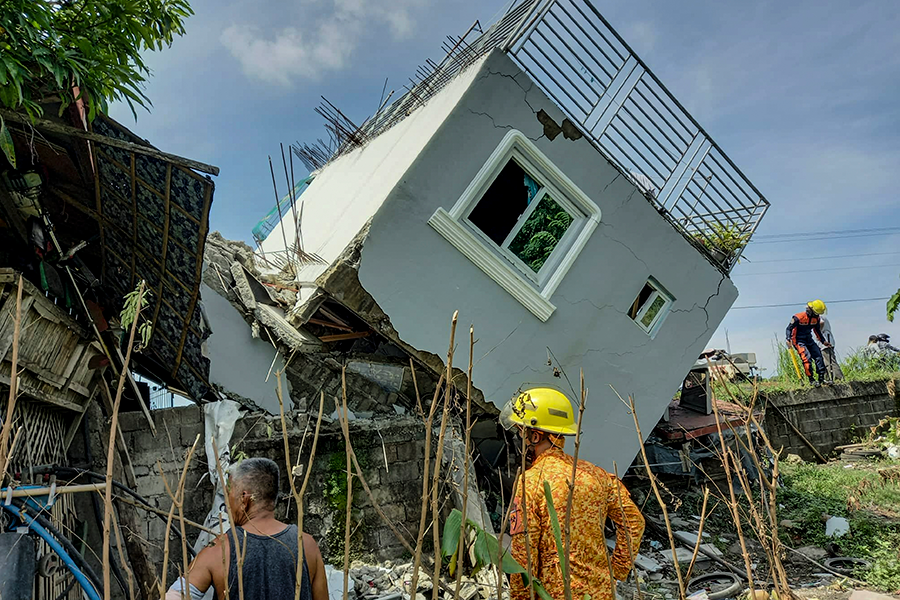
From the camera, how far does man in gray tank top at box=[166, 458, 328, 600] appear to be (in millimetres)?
2371

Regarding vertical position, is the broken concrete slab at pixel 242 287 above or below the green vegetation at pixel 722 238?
below

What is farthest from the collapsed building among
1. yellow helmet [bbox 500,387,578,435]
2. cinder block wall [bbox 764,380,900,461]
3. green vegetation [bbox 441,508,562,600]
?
cinder block wall [bbox 764,380,900,461]

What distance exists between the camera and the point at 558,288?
6297 mm

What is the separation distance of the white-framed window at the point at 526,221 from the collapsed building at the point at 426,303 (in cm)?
2

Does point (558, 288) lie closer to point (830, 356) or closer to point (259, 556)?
point (259, 556)

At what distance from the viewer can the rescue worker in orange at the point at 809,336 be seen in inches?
452

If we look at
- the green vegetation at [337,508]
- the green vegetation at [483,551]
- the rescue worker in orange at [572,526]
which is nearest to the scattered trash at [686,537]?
the green vegetation at [337,508]

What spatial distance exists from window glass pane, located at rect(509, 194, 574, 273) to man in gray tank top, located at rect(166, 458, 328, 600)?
4.14 meters

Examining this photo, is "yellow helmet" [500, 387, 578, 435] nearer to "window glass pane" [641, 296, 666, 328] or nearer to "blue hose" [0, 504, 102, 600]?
"blue hose" [0, 504, 102, 600]

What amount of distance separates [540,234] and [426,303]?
1501 millimetres

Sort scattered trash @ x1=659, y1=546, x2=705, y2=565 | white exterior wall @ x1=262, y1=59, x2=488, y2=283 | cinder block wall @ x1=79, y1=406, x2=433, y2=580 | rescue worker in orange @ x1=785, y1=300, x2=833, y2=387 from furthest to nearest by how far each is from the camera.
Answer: rescue worker in orange @ x1=785, y1=300, x2=833, y2=387 → scattered trash @ x1=659, y1=546, x2=705, y2=565 → white exterior wall @ x1=262, y1=59, x2=488, y2=283 → cinder block wall @ x1=79, y1=406, x2=433, y2=580

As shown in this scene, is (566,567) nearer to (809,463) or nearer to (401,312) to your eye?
(401,312)

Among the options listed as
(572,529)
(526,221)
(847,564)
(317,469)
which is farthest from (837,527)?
(317,469)

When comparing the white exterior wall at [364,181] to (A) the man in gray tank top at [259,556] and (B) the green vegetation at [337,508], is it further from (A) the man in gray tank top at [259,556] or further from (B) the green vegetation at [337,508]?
(A) the man in gray tank top at [259,556]
